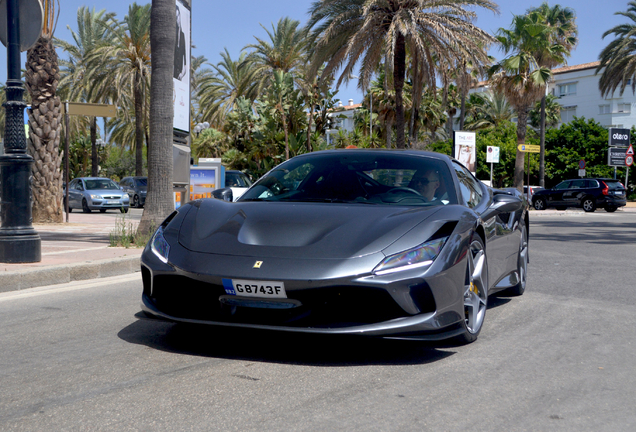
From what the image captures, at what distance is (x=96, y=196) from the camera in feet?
85.5

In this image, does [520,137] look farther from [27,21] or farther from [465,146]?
[27,21]

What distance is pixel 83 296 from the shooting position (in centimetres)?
619

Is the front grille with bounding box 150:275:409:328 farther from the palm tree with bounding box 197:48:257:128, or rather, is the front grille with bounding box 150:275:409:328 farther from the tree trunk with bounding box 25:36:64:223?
the palm tree with bounding box 197:48:257:128

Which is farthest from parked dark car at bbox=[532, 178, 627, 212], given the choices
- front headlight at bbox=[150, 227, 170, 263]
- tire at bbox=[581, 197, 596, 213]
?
front headlight at bbox=[150, 227, 170, 263]

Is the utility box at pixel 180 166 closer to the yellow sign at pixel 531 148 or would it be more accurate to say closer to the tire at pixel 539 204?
the yellow sign at pixel 531 148

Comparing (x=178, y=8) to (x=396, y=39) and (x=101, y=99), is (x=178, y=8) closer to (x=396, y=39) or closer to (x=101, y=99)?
(x=396, y=39)

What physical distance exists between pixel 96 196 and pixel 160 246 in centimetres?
2336

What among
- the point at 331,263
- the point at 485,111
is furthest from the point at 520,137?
the point at 331,263

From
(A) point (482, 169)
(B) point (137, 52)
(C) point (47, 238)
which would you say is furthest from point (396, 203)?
(A) point (482, 169)

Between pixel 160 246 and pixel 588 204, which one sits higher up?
pixel 160 246

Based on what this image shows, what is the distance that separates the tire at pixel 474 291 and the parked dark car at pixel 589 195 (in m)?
28.7

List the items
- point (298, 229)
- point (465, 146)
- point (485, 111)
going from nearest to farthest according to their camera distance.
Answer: point (298, 229) < point (465, 146) < point (485, 111)

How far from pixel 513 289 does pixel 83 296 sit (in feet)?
13.3

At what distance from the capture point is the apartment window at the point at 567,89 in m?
69.6
